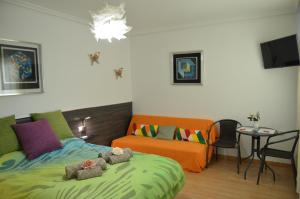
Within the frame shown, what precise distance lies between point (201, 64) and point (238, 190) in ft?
7.53

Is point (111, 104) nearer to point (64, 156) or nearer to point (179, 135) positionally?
point (179, 135)

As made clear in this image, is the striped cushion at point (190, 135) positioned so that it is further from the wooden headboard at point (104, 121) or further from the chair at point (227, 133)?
the wooden headboard at point (104, 121)

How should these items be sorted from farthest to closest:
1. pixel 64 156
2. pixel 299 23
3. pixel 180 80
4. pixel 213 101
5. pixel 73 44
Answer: pixel 180 80
pixel 213 101
pixel 73 44
pixel 299 23
pixel 64 156

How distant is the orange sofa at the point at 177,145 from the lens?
12.3 ft

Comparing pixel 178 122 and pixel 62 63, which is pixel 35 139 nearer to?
pixel 62 63

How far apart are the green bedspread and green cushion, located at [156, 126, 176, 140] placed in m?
1.72

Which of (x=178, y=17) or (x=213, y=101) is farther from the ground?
(x=178, y=17)

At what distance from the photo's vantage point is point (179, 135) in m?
4.40

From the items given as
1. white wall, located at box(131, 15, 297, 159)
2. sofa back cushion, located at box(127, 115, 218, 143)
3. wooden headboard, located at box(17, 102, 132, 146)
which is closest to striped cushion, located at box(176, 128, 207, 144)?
sofa back cushion, located at box(127, 115, 218, 143)

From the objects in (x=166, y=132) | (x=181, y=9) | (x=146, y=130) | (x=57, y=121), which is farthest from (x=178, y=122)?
(x=57, y=121)

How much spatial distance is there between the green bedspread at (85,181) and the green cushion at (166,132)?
1.72 meters

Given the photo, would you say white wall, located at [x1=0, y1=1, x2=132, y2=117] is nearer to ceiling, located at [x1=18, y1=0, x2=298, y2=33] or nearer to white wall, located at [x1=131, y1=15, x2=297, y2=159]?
ceiling, located at [x1=18, y1=0, x2=298, y2=33]

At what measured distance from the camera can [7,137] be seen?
2.69 m

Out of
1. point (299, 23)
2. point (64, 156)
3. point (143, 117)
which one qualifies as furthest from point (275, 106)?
point (64, 156)
